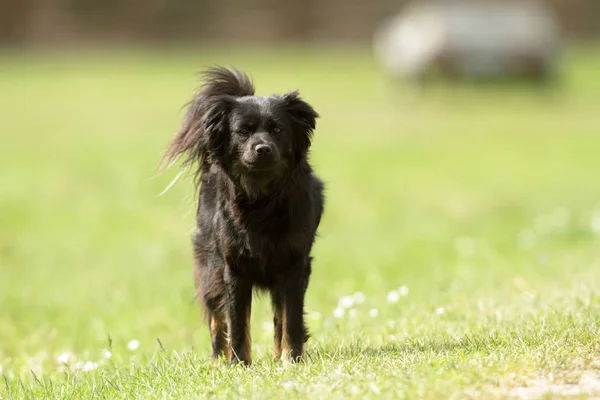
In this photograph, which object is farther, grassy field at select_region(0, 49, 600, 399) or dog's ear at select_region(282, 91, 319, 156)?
dog's ear at select_region(282, 91, 319, 156)

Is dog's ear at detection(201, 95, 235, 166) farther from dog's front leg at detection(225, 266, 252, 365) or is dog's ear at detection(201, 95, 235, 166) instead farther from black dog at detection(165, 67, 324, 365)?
dog's front leg at detection(225, 266, 252, 365)

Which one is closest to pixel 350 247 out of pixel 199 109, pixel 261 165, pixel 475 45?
pixel 199 109

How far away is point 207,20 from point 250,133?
31.9 meters

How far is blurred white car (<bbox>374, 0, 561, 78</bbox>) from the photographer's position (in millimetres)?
24438

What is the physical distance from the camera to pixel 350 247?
11469mm

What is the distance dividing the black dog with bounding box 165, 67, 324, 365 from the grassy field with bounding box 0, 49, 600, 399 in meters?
0.28

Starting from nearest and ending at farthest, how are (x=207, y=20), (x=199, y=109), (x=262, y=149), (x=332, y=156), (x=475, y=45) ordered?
(x=262, y=149), (x=199, y=109), (x=332, y=156), (x=475, y=45), (x=207, y=20)

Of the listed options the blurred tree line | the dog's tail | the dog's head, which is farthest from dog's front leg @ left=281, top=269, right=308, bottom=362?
the blurred tree line

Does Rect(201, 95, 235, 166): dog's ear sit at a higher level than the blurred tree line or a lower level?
lower

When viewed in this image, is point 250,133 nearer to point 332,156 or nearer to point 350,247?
point 350,247

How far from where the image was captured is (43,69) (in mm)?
29281

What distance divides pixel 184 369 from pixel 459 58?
2013 cm

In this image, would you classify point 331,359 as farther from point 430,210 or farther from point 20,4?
point 20,4

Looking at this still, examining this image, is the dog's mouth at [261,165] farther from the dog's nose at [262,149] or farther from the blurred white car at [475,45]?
the blurred white car at [475,45]
